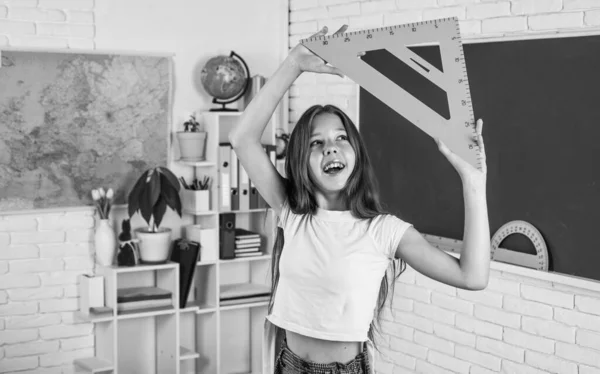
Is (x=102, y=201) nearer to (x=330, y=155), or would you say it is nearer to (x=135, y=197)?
(x=135, y=197)

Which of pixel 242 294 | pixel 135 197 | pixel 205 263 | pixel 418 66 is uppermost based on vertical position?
pixel 418 66

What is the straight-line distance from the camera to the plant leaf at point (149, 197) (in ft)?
13.6

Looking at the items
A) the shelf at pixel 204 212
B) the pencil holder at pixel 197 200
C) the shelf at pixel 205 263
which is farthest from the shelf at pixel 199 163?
the shelf at pixel 205 263

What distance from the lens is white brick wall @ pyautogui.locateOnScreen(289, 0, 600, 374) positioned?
10.8ft

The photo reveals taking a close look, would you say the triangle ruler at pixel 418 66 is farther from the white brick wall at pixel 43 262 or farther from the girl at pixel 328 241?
the white brick wall at pixel 43 262

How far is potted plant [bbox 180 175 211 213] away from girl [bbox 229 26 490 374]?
2254mm

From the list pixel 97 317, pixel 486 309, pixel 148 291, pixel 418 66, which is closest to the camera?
pixel 418 66

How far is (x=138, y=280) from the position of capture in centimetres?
449

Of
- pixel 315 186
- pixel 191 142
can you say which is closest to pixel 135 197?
pixel 191 142

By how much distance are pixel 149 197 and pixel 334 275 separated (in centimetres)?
234

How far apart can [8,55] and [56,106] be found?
1.06 ft

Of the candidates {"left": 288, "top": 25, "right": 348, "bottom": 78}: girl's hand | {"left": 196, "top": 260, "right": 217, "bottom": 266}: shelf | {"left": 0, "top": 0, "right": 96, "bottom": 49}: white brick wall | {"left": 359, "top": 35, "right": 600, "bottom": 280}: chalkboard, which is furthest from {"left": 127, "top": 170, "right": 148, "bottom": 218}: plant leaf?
{"left": 288, "top": 25, "right": 348, "bottom": 78}: girl's hand

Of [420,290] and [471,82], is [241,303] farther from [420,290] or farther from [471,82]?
[471,82]

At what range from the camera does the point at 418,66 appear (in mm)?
1963
